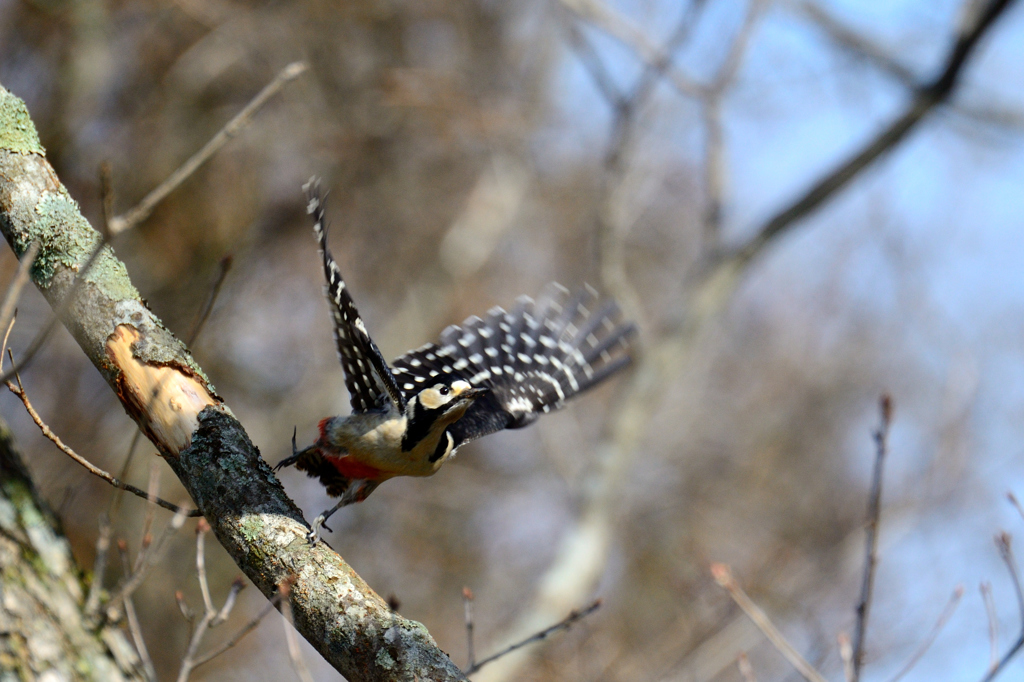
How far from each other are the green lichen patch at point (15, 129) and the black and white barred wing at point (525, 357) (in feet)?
5.96

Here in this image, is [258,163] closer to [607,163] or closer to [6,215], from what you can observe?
[607,163]

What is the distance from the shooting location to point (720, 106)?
6148 millimetres

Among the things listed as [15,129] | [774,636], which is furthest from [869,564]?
[15,129]

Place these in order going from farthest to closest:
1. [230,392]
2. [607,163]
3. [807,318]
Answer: [807,318] → [230,392] → [607,163]

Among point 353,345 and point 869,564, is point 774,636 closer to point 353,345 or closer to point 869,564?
point 869,564

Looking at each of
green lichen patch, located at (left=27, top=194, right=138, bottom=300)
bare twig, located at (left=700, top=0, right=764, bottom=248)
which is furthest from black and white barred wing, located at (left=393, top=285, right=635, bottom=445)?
bare twig, located at (left=700, top=0, right=764, bottom=248)

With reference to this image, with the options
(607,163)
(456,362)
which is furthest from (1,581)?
(607,163)

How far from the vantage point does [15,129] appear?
2.38 m

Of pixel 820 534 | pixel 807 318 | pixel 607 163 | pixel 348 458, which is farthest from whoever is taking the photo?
pixel 807 318

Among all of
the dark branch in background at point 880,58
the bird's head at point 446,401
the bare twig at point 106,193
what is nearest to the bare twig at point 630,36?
the dark branch in background at point 880,58

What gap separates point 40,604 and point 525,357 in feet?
8.07

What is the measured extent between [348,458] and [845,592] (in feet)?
22.7

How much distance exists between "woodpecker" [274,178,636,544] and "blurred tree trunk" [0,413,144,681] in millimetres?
729

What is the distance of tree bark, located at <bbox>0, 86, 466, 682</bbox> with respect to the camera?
203cm
